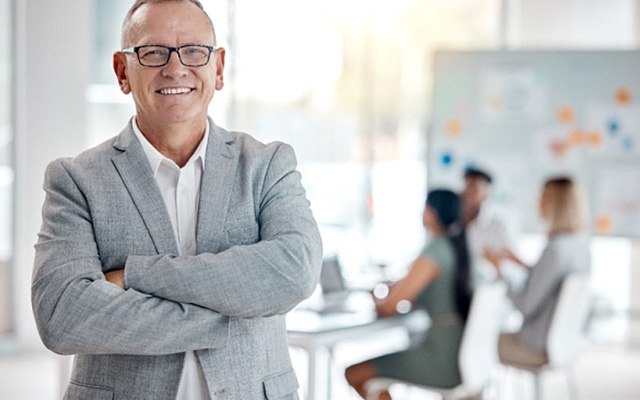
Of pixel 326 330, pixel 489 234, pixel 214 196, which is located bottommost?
pixel 326 330

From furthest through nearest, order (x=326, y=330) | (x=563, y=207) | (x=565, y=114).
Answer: (x=565, y=114), (x=563, y=207), (x=326, y=330)

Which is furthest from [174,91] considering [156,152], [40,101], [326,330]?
[40,101]

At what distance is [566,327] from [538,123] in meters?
1.99

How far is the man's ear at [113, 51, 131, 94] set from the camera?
7.04 ft

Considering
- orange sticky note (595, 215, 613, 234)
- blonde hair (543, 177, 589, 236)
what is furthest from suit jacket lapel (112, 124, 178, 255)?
orange sticky note (595, 215, 613, 234)

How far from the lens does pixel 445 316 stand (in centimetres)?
500

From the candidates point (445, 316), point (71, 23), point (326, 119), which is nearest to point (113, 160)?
point (445, 316)

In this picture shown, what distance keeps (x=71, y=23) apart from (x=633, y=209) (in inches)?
169

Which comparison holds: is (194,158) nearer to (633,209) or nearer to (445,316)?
(445,316)

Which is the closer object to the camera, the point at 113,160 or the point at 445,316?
the point at 113,160

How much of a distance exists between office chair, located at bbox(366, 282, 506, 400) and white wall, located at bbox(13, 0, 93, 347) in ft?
12.6

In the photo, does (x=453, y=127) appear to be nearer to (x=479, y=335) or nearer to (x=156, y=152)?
(x=479, y=335)

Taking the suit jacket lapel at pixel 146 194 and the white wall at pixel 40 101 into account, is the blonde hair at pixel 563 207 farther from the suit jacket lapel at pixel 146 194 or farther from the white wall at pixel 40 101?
the suit jacket lapel at pixel 146 194

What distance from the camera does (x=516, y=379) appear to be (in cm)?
723
